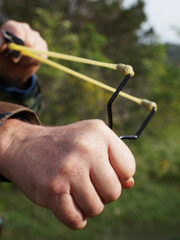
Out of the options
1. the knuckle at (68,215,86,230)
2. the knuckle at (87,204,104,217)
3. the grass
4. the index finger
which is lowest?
the grass

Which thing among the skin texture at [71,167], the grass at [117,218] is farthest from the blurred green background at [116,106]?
the skin texture at [71,167]

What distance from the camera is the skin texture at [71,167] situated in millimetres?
461

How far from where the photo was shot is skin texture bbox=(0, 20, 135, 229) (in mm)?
461

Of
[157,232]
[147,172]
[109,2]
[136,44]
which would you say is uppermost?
[109,2]

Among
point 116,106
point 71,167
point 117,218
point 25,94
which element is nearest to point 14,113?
point 71,167

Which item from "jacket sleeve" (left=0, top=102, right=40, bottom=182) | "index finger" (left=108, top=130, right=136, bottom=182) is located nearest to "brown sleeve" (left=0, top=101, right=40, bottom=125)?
"jacket sleeve" (left=0, top=102, right=40, bottom=182)

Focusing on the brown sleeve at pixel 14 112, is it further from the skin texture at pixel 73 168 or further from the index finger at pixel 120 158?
the index finger at pixel 120 158

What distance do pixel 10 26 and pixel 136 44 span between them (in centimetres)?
877

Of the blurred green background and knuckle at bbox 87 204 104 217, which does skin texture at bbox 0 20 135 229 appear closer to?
knuckle at bbox 87 204 104 217

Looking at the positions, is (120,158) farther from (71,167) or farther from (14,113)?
(14,113)

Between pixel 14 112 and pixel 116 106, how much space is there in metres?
7.06

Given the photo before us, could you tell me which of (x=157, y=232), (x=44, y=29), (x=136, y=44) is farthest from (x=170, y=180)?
(x=136, y=44)

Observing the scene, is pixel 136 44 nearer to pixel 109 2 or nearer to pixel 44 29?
pixel 109 2

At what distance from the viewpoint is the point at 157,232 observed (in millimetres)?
3912
